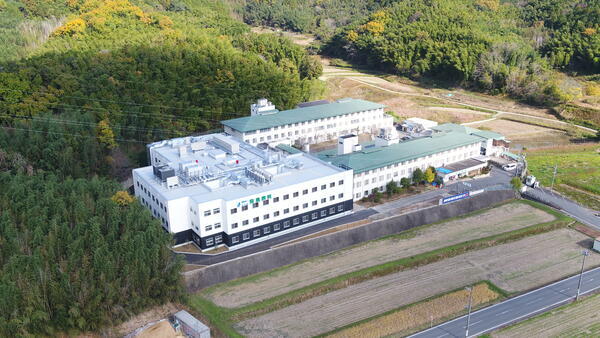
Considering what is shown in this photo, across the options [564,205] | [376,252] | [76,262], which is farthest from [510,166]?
[76,262]

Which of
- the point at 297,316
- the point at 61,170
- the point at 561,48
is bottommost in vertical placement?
the point at 297,316

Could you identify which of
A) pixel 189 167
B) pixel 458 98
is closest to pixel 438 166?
pixel 189 167

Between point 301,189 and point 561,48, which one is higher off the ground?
point 561,48

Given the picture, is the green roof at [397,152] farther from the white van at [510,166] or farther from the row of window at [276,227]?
the row of window at [276,227]

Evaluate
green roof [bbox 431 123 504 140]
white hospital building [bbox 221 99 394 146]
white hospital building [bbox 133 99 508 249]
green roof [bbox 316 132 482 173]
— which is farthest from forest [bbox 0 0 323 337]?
green roof [bbox 431 123 504 140]

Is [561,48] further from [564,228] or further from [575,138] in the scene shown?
[564,228]

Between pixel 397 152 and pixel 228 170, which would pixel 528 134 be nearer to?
pixel 397 152

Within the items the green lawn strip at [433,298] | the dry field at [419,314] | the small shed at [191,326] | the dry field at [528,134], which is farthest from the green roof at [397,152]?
the small shed at [191,326]
